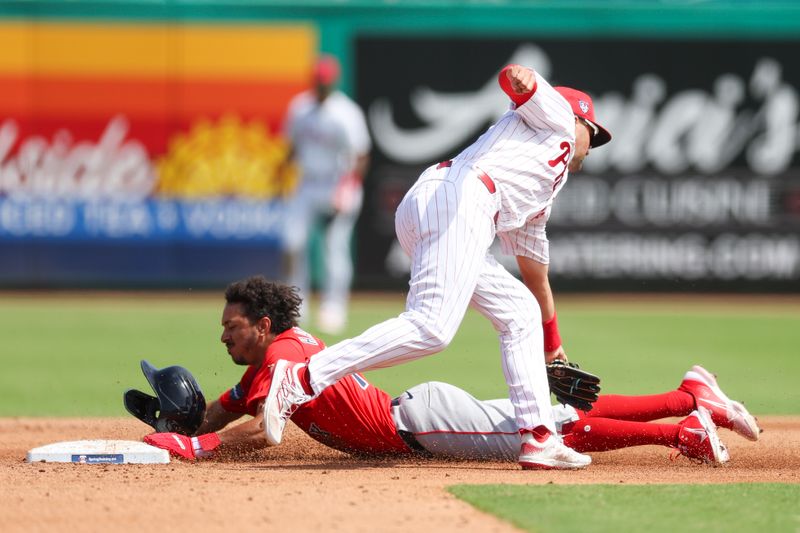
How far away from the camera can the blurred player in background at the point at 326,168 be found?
1167cm

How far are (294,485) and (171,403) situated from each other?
3.03 feet

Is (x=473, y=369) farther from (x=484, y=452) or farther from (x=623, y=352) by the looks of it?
(x=484, y=452)

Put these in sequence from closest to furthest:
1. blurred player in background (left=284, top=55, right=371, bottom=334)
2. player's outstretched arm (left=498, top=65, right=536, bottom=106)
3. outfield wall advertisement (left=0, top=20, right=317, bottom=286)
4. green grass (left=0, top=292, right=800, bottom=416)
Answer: player's outstretched arm (left=498, top=65, right=536, bottom=106)
green grass (left=0, top=292, right=800, bottom=416)
blurred player in background (left=284, top=55, right=371, bottom=334)
outfield wall advertisement (left=0, top=20, right=317, bottom=286)

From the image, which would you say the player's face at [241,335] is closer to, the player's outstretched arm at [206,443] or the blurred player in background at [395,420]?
the blurred player in background at [395,420]

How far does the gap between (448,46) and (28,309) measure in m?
5.31

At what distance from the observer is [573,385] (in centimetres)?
497

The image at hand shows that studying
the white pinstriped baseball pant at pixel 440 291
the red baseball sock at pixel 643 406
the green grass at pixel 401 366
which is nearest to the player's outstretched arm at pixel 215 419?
the white pinstriped baseball pant at pixel 440 291

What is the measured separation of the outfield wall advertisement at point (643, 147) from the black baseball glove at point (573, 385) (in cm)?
866

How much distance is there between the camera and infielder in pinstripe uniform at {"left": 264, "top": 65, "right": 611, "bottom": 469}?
14.5ft

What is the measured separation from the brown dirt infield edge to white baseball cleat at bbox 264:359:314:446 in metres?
0.19

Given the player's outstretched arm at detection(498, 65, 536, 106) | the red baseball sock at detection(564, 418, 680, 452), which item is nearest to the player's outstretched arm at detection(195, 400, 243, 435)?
the red baseball sock at detection(564, 418, 680, 452)

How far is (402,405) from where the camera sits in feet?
16.2

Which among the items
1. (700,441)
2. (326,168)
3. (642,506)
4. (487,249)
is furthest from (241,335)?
(326,168)

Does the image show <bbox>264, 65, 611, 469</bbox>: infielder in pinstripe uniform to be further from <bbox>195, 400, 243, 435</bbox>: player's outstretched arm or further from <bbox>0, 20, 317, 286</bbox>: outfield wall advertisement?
<bbox>0, 20, 317, 286</bbox>: outfield wall advertisement
